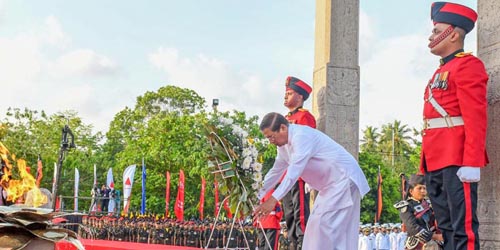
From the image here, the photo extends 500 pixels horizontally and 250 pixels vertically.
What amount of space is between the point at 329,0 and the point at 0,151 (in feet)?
18.7

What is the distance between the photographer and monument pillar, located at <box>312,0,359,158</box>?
790 centimetres

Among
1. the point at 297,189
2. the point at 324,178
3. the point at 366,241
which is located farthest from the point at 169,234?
the point at 324,178

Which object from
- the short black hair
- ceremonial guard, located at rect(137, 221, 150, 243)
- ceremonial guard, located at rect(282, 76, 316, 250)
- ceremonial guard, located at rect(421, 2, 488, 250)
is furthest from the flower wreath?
ceremonial guard, located at rect(137, 221, 150, 243)

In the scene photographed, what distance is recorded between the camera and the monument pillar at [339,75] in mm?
7898

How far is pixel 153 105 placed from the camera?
5106cm

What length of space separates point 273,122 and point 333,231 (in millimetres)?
1077

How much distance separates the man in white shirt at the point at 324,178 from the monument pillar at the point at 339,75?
2.09 meters

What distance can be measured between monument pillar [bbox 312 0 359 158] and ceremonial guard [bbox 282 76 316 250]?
1.29ft

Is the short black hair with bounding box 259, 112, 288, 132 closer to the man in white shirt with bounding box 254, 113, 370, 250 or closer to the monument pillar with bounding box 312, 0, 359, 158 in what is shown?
the man in white shirt with bounding box 254, 113, 370, 250

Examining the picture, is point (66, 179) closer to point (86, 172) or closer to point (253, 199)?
point (86, 172)

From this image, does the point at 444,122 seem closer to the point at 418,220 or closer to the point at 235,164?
the point at 418,220

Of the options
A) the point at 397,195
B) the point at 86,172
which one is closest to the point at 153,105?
the point at 86,172

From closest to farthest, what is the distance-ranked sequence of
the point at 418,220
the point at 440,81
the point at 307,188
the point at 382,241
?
the point at 440,81, the point at 418,220, the point at 307,188, the point at 382,241

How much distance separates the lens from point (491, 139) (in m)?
4.84
